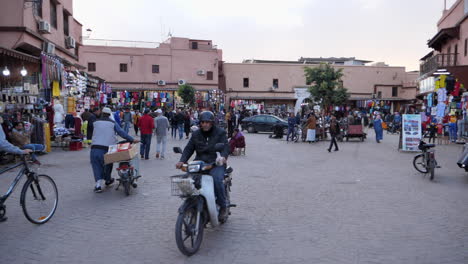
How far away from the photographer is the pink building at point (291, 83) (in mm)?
53281

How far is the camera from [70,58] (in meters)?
22.0

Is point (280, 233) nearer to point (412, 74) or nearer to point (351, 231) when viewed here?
point (351, 231)

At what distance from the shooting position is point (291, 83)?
177ft

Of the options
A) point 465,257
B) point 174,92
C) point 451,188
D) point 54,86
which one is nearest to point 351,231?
point 465,257

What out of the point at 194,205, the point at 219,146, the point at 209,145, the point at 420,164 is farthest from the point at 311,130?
the point at 194,205

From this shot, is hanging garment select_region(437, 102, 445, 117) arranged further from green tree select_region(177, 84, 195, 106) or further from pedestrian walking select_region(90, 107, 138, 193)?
green tree select_region(177, 84, 195, 106)

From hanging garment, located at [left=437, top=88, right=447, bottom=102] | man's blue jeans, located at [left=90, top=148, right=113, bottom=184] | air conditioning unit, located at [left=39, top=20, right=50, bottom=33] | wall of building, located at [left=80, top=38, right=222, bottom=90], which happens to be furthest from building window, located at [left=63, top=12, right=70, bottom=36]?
wall of building, located at [left=80, top=38, right=222, bottom=90]

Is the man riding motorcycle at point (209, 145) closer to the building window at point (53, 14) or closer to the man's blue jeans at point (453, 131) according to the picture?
the building window at point (53, 14)

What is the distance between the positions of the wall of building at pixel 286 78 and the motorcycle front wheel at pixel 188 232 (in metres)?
48.4

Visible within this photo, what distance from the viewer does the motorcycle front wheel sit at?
461 cm

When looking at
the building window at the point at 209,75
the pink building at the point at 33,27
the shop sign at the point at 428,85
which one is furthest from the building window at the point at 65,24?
the building window at the point at 209,75

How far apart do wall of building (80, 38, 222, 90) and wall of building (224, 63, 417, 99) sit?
6.53m

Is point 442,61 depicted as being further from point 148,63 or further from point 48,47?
point 148,63

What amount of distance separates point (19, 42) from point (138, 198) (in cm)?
1074
